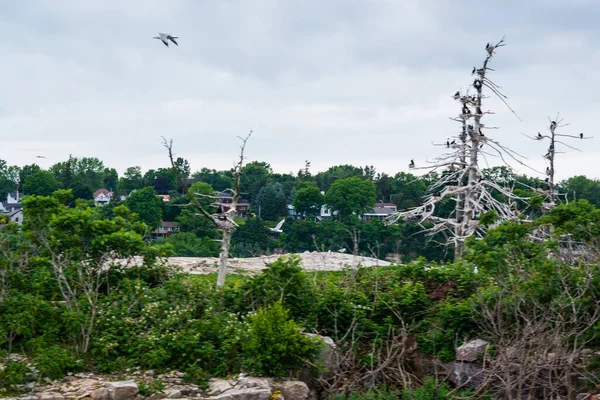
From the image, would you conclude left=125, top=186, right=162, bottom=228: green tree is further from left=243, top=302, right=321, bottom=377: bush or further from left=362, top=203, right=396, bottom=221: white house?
left=243, top=302, right=321, bottom=377: bush

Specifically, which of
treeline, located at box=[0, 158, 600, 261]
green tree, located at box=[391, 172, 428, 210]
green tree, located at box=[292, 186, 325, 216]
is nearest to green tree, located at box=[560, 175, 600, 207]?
treeline, located at box=[0, 158, 600, 261]

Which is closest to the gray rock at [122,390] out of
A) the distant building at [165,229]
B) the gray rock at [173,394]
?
the gray rock at [173,394]

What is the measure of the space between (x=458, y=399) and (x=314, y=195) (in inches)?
1477

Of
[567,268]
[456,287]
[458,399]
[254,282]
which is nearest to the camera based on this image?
[458,399]

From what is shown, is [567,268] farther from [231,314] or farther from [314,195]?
[314,195]

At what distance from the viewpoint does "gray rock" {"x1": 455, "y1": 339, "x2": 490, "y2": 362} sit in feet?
30.7

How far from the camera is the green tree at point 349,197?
43.1 metres

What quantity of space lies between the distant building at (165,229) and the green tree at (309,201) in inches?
310

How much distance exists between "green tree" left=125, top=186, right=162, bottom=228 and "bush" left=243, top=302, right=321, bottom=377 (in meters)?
30.3

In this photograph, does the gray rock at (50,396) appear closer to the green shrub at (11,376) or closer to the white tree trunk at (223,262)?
the green shrub at (11,376)

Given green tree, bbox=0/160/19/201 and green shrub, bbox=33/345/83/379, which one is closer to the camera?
green shrub, bbox=33/345/83/379

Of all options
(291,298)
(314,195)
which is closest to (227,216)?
(291,298)

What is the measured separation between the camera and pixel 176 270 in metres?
10.8

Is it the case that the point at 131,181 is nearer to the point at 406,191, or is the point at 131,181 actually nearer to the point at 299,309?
the point at 406,191
